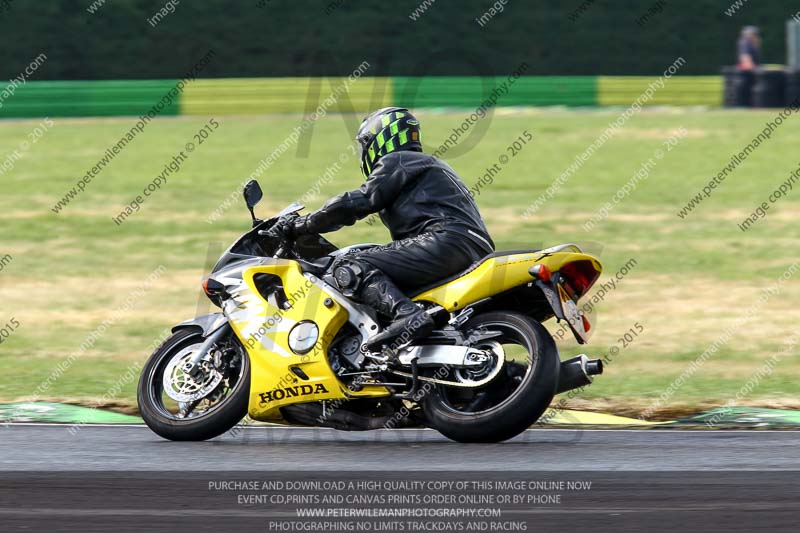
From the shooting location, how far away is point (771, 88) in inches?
1208

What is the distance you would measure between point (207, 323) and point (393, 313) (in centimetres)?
111

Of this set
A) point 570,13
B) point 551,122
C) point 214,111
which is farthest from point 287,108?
point 570,13

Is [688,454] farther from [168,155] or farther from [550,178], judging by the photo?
[168,155]

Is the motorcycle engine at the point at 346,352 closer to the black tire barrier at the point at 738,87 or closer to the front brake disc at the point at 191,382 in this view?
the front brake disc at the point at 191,382

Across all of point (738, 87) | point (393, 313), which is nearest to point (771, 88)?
point (738, 87)

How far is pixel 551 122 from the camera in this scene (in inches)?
1114

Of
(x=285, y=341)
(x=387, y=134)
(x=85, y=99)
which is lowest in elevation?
(x=85, y=99)

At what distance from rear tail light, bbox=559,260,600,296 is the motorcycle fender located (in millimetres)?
1938

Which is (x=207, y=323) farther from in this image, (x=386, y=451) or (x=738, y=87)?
(x=738, y=87)

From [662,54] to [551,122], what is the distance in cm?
1085

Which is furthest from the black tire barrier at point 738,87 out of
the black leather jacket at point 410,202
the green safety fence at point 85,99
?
the black leather jacket at point 410,202

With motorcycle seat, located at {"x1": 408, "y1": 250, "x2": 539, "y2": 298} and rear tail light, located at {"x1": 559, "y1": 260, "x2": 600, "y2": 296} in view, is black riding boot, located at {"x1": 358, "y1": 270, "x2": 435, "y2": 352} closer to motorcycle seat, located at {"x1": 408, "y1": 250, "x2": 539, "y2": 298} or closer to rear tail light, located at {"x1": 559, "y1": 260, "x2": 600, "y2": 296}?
motorcycle seat, located at {"x1": 408, "y1": 250, "x2": 539, "y2": 298}

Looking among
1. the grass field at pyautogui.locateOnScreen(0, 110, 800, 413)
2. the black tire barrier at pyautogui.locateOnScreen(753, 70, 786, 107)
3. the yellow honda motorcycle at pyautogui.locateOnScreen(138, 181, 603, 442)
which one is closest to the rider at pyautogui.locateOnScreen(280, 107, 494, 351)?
the yellow honda motorcycle at pyautogui.locateOnScreen(138, 181, 603, 442)

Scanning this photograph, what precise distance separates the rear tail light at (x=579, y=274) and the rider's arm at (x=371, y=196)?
101cm
